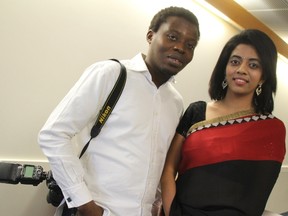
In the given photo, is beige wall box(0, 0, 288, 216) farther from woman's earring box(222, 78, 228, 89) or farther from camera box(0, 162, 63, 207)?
woman's earring box(222, 78, 228, 89)

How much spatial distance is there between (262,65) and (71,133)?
2.70ft

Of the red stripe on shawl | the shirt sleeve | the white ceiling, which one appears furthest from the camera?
the white ceiling

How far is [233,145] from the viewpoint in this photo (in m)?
1.35

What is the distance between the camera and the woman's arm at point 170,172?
4.51 feet

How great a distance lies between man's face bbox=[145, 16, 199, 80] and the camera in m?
1.32

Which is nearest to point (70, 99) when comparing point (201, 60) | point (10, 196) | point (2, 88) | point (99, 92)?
point (99, 92)

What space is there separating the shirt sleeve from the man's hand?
0.02 meters

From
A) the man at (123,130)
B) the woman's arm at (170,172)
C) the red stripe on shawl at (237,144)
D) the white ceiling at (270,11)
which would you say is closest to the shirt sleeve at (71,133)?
the man at (123,130)

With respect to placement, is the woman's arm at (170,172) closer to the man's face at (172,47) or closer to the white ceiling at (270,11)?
the man's face at (172,47)

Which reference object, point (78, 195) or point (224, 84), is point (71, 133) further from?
point (224, 84)

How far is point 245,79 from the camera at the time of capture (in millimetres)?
1409

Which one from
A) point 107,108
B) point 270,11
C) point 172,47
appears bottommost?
point 107,108

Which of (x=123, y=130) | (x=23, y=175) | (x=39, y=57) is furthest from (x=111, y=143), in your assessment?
(x=39, y=57)

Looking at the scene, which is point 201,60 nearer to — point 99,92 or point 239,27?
point 239,27
